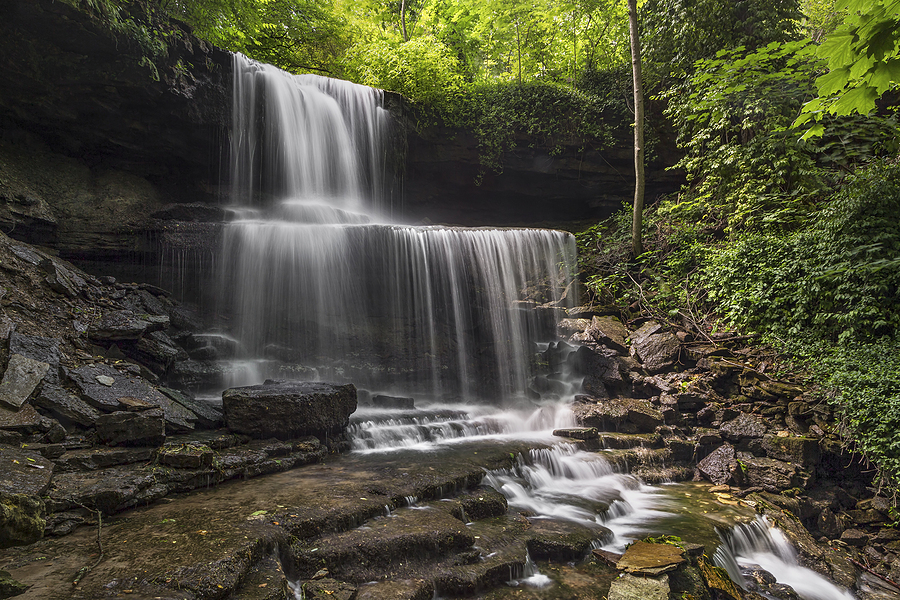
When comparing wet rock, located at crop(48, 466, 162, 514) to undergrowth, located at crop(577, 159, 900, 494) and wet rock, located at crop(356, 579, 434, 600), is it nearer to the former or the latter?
wet rock, located at crop(356, 579, 434, 600)

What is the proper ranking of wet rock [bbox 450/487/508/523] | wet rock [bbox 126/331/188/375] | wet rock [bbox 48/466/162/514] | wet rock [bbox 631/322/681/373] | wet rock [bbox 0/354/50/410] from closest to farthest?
wet rock [bbox 48/466/162/514], wet rock [bbox 0/354/50/410], wet rock [bbox 450/487/508/523], wet rock [bbox 126/331/188/375], wet rock [bbox 631/322/681/373]

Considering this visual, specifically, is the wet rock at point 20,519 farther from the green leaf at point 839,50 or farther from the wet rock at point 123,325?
the green leaf at point 839,50

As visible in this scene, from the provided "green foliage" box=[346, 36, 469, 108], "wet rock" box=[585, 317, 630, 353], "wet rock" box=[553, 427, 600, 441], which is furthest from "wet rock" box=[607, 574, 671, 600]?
"green foliage" box=[346, 36, 469, 108]

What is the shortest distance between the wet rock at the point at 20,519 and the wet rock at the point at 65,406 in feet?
6.38

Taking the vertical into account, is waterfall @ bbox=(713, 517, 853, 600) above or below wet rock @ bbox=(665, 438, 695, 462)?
below

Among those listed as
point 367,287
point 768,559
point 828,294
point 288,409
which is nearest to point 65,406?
point 288,409

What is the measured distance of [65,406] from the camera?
4.81 meters

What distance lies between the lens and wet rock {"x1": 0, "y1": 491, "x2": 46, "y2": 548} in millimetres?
2796

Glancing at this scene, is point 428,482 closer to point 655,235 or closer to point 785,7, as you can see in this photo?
point 655,235

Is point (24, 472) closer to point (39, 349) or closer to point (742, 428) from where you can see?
point (39, 349)

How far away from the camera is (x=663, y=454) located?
7059mm

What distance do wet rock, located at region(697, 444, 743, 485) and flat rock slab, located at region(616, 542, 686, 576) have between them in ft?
9.41

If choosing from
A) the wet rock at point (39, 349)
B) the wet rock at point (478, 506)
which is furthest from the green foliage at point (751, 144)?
the wet rock at point (39, 349)

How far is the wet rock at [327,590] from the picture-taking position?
10.3 feet
